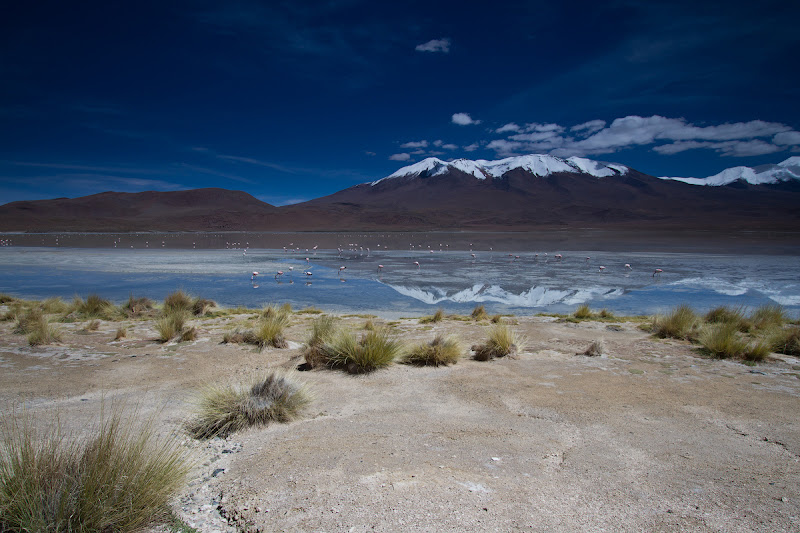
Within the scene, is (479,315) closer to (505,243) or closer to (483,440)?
(483,440)

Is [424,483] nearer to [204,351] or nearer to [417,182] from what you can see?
[204,351]

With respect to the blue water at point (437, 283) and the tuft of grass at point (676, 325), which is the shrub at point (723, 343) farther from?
the blue water at point (437, 283)

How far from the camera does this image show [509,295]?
13555mm

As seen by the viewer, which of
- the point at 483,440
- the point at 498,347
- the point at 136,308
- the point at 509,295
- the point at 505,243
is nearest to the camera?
the point at 483,440

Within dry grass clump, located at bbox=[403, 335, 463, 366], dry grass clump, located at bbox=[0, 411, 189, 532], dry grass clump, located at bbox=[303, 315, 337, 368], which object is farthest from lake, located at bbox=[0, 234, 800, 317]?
dry grass clump, located at bbox=[0, 411, 189, 532]

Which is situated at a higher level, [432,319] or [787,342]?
[787,342]

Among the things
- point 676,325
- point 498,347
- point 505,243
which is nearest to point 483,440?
point 498,347

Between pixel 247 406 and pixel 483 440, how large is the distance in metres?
2.07

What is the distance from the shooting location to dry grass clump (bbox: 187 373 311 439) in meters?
3.94

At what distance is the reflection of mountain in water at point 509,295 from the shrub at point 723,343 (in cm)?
517

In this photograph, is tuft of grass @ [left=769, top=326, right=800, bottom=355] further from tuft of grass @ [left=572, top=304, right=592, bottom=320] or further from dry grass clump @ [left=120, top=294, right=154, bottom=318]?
dry grass clump @ [left=120, top=294, right=154, bottom=318]

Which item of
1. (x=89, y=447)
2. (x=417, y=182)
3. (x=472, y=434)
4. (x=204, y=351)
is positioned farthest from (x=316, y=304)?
(x=417, y=182)

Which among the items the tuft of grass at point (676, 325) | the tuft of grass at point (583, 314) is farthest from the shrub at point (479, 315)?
the tuft of grass at point (676, 325)

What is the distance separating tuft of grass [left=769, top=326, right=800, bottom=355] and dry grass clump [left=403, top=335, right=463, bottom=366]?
480 cm
